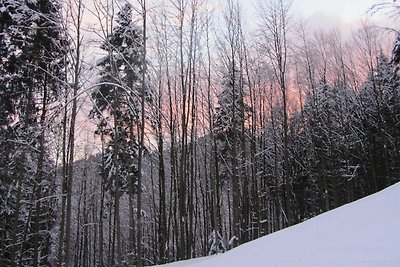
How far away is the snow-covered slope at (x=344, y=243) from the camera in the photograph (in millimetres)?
4957

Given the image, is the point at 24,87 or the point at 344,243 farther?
the point at 24,87

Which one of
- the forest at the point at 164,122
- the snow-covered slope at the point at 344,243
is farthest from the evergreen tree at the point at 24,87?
the snow-covered slope at the point at 344,243

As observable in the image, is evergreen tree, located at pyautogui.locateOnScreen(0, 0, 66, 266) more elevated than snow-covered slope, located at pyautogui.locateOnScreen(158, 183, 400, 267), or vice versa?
evergreen tree, located at pyautogui.locateOnScreen(0, 0, 66, 266)

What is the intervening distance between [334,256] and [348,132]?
24.1 meters

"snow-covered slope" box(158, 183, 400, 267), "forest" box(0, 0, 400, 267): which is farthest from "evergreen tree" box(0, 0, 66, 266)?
"snow-covered slope" box(158, 183, 400, 267)

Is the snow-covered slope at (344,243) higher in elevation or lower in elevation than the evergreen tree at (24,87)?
lower

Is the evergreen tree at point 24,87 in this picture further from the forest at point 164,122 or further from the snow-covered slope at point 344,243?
the snow-covered slope at point 344,243

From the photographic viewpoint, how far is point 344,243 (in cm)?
584

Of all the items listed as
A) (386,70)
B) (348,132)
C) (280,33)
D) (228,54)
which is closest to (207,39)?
(228,54)

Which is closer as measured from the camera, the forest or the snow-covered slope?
the snow-covered slope

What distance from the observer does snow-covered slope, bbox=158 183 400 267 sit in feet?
16.3

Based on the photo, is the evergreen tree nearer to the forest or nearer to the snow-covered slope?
the forest

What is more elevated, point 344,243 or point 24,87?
point 24,87

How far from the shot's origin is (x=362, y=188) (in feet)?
99.2
